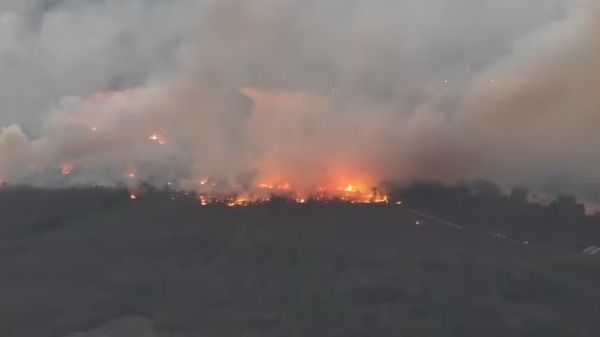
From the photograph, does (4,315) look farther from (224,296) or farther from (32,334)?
(224,296)


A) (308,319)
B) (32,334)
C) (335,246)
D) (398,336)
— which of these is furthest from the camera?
(335,246)

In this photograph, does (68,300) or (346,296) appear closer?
(346,296)

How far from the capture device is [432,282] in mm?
90562

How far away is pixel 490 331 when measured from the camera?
81812 millimetres

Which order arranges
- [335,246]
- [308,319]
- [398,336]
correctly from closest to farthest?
1. [398,336]
2. [308,319]
3. [335,246]

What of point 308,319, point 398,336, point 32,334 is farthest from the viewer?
point 32,334

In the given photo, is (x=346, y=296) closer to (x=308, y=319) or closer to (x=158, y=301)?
(x=308, y=319)

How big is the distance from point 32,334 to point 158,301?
1679 centimetres

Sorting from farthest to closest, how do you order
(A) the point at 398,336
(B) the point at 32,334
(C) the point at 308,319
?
(B) the point at 32,334 < (C) the point at 308,319 < (A) the point at 398,336

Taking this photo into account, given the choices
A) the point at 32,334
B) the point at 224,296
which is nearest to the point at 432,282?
the point at 224,296

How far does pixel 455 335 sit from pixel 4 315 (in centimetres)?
5900

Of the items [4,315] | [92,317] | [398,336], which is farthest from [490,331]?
[4,315]

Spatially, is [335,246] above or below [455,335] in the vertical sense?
above

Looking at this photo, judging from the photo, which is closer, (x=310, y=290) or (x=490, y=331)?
(x=490, y=331)
